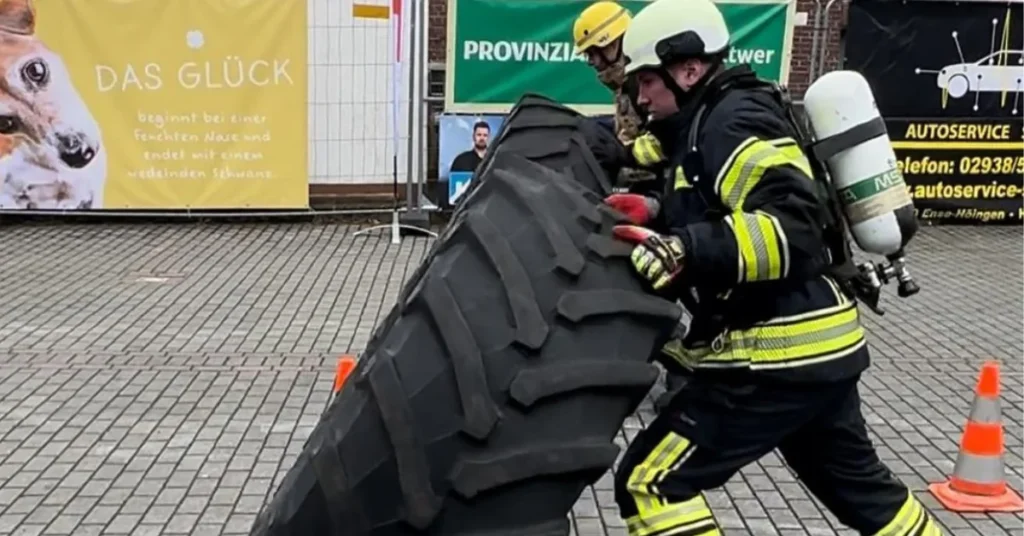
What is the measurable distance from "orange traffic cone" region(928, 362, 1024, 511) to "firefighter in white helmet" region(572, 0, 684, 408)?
1311 mm

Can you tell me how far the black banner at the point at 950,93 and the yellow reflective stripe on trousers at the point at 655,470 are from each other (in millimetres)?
9345

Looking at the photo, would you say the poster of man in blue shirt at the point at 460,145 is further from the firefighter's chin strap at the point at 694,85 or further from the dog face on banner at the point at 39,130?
the firefighter's chin strap at the point at 694,85

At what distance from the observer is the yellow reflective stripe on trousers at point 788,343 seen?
9.21 ft

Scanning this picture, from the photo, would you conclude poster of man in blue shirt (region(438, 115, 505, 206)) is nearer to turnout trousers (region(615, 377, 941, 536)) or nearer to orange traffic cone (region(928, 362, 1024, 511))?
orange traffic cone (region(928, 362, 1024, 511))

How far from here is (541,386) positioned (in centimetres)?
168

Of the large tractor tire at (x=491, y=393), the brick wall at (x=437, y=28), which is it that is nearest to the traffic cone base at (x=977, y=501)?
the large tractor tire at (x=491, y=393)

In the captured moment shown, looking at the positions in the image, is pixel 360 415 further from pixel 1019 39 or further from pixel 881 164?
pixel 1019 39

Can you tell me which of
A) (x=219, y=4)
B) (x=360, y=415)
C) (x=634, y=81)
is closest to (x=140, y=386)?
(x=634, y=81)

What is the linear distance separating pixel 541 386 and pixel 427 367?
0.18 meters

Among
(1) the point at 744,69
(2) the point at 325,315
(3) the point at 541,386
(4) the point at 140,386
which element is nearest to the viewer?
(3) the point at 541,386

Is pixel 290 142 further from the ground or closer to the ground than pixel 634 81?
closer to the ground

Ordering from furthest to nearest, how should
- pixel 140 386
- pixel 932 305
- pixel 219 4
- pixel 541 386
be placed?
pixel 219 4, pixel 932 305, pixel 140 386, pixel 541 386

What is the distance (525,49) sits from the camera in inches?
423

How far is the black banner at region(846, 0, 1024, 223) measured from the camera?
11.4 metres
